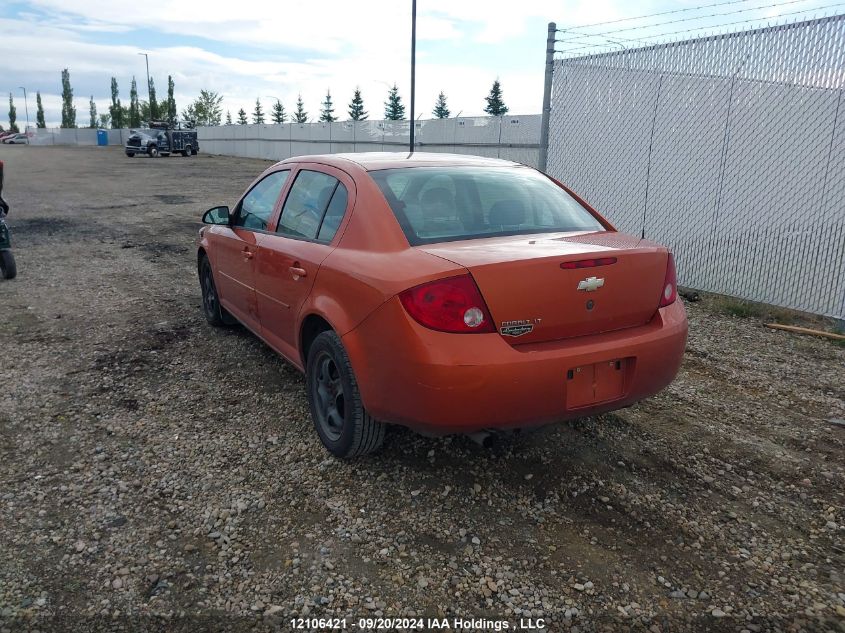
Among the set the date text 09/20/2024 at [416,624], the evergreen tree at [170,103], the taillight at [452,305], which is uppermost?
the evergreen tree at [170,103]

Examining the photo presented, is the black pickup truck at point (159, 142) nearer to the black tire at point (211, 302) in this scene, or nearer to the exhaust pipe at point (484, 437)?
the black tire at point (211, 302)

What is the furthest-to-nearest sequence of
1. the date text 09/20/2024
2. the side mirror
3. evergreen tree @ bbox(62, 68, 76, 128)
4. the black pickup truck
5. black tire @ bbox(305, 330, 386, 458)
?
evergreen tree @ bbox(62, 68, 76, 128) → the black pickup truck → the side mirror → black tire @ bbox(305, 330, 386, 458) → the date text 09/20/2024

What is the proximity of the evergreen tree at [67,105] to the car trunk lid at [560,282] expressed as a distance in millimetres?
112624

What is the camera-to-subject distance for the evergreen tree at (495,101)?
72375 mm

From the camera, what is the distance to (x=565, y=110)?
28.1ft

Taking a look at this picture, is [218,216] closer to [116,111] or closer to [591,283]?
[591,283]

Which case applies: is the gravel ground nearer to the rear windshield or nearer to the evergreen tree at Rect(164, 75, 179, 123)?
the rear windshield

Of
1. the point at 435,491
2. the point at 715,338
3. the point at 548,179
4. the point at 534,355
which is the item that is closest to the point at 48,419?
the point at 435,491

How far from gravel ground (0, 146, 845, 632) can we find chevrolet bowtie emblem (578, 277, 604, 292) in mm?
1037

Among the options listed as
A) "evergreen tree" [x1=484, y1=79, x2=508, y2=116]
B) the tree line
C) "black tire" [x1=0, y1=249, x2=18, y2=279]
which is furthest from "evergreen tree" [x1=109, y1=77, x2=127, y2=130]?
"black tire" [x1=0, y1=249, x2=18, y2=279]

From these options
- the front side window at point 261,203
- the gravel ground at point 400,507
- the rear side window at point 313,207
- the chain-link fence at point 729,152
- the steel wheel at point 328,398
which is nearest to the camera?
the gravel ground at point 400,507

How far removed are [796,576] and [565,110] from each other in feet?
23.1

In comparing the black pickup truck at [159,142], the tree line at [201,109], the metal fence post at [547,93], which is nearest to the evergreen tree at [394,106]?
the tree line at [201,109]

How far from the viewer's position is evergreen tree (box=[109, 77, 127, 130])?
3446 inches
